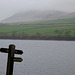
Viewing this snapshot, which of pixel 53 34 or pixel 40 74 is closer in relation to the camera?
pixel 40 74

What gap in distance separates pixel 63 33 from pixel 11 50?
340 feet

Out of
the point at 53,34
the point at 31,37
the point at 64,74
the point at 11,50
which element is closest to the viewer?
the point at 11,50

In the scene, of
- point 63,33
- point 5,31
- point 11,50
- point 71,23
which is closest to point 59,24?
point 71,23

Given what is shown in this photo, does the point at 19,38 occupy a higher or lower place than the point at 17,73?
higher

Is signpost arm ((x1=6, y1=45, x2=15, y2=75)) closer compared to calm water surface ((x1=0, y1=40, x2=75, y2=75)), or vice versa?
signpost arm ((x1=6, y1=45, x2=15, y2=75))

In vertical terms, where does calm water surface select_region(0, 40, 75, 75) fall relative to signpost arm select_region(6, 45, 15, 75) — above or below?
above

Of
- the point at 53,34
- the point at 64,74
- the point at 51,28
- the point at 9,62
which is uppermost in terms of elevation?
the point at 51,28

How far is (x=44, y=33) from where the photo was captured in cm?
10912

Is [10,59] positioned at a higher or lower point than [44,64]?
lower

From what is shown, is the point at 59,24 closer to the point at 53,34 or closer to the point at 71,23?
the point at 71,23

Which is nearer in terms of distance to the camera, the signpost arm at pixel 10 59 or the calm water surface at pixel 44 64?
the signpost arm at pixel 10 59

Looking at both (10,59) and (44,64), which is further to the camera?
(44,64)

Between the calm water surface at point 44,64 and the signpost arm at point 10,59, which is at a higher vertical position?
the calm water surface at point 44,64

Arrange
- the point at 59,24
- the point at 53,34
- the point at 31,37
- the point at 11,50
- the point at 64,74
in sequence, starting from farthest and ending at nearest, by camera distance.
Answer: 1. the point at 59,24
2. the point at 31,37
3. the point at 53,34
4. the point at 64,74
5. the point at 11,50
